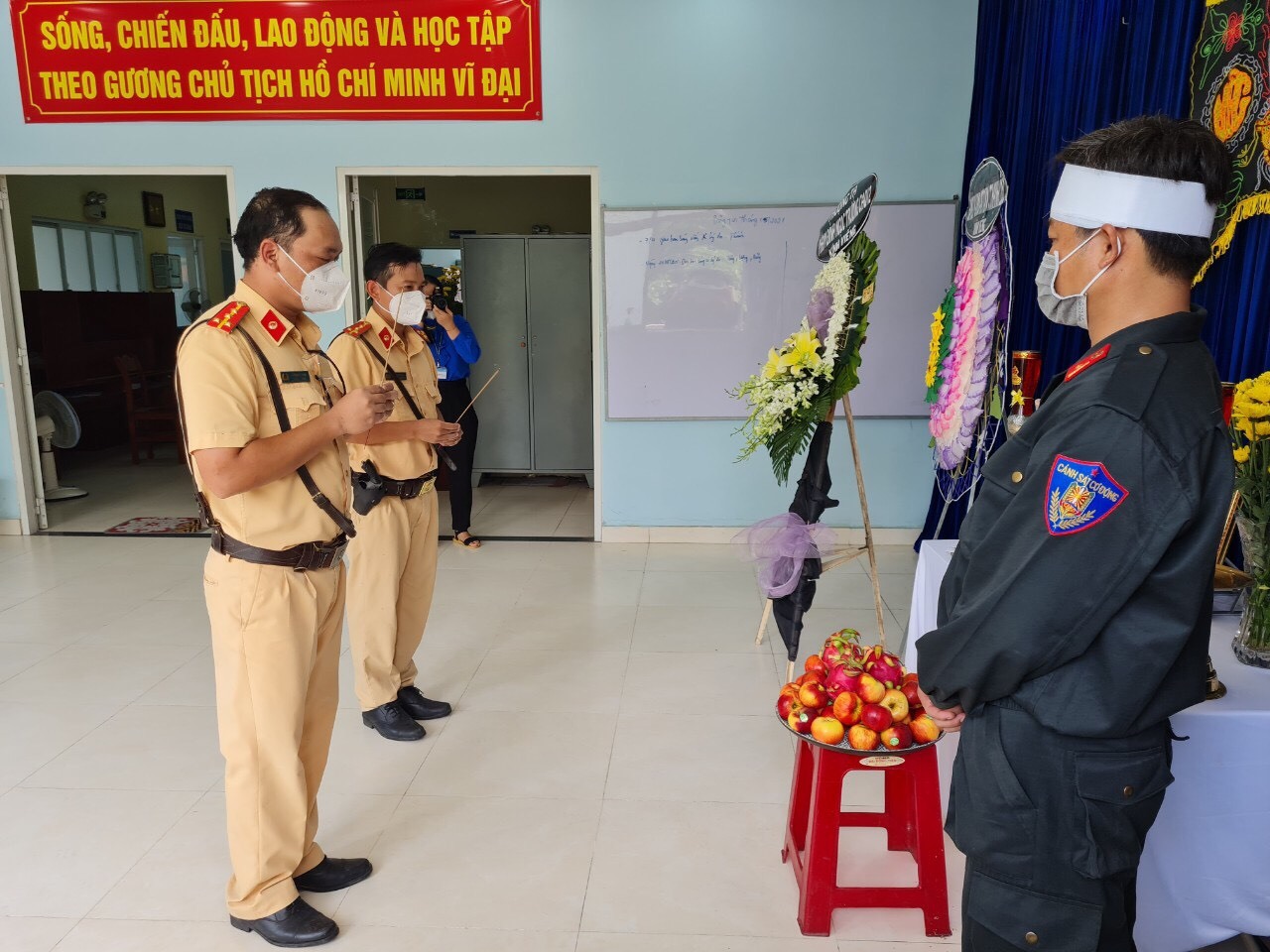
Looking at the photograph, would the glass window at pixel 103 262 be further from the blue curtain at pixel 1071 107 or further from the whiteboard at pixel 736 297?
the blue curtain at pixel 1071 107

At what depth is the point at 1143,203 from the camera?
1.17 metres

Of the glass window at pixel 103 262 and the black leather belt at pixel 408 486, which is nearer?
the black leather belt at pixel 408 486

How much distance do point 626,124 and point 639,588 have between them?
2544 mm

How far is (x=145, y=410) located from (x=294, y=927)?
753cm

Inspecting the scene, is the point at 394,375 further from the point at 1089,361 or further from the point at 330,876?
the point at 1089,361

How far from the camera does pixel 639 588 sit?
450cm

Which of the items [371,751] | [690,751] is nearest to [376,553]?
[371,751]

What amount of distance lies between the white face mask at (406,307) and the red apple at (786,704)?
5.55 ft

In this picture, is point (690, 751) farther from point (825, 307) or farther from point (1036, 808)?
point (1036, 808)

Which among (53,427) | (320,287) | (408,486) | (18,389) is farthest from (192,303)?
(320,287)

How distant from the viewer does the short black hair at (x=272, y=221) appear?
193 cm

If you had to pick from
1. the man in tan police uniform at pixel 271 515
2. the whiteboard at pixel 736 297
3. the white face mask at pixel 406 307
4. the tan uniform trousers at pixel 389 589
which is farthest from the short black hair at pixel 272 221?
the whiteboard at pixel 736 297

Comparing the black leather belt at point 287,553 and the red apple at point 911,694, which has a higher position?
the black leather belt at point 287,553

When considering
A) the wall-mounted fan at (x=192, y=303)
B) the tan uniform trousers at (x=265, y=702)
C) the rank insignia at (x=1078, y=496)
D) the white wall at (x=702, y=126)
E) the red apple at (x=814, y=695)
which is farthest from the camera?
Result: the wall-mounted fan at (x=192, y=303)
